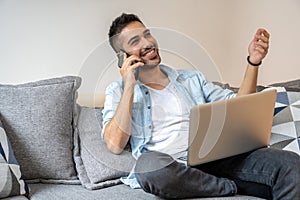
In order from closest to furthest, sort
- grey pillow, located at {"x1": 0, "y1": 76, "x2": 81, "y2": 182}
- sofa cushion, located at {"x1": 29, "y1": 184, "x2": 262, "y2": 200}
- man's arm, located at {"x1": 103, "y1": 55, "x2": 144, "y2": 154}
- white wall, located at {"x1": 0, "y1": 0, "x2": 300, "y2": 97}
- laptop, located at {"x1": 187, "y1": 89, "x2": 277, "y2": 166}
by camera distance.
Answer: laptop, located at {"x1": 187, "y1": 89, "x2": 277, "y2": 166} → sofa cushion, located at {"x1": 29, "y1": 184, "x2": 262, "y2": 200} → man's arm, located at {"x1": 103, "y1": 55, "x2": 144, "y2": 154} → grey pillow, located at {"x1": 0, "y1": 76, "x2": 81, "y2": 182} → white wall, located at {"x1": 0, "y1": 0, "x2": 300, "y2": 97}

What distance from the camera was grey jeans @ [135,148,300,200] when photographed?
5.00 ft

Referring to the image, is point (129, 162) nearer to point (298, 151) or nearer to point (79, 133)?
point (79, 133)

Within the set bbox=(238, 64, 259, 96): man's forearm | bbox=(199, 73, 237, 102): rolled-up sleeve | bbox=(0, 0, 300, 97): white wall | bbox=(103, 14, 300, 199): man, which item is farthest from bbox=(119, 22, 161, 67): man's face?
bbox=(238, 64, 259, 96): man's forearm

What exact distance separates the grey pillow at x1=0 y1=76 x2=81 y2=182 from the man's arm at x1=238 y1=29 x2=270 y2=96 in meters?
0.76

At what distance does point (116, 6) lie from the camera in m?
2.33

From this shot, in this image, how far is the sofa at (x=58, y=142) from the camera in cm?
182

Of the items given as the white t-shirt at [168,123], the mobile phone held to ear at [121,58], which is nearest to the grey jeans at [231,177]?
the white t-shirt at [168,123]

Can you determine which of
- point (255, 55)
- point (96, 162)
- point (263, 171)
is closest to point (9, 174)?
point (96, 162)

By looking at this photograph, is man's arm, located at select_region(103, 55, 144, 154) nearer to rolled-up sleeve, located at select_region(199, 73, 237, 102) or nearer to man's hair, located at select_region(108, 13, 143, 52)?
man's hair, located at select_region(108, 13, 143, 52)

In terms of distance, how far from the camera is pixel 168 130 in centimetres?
182

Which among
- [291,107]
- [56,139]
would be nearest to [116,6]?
[56,139]

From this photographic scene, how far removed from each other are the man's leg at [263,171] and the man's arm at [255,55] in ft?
0.97

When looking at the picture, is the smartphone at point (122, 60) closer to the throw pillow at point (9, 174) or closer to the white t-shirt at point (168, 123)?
the white t-shirt at point (168, 123)

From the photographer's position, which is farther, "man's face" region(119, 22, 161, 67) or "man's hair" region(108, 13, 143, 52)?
"man's hair" region(108, 13, 143, 52)
